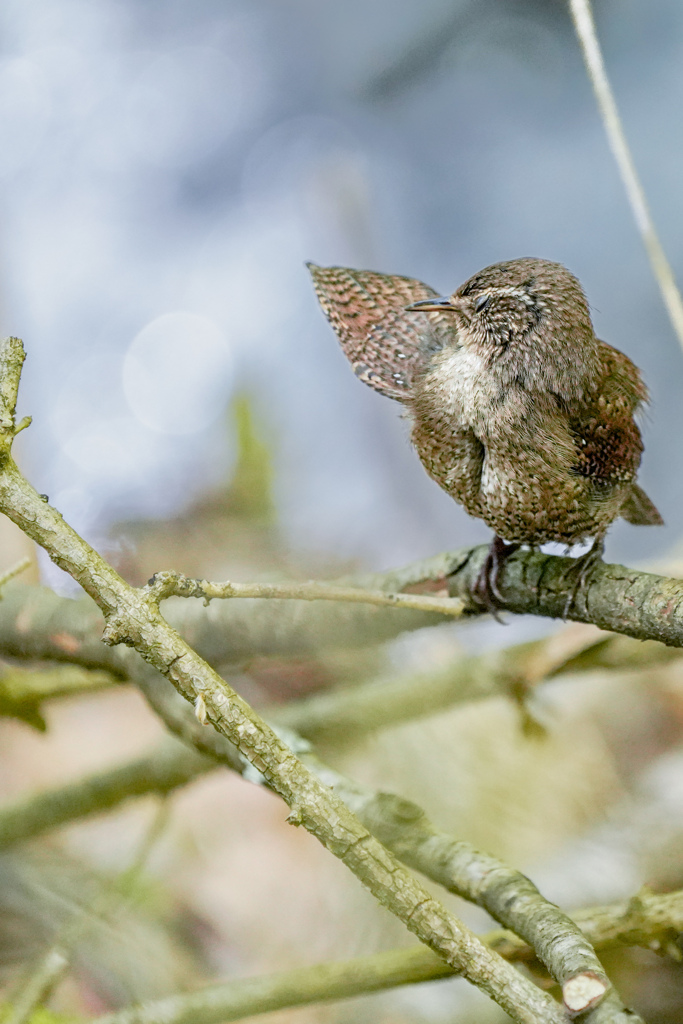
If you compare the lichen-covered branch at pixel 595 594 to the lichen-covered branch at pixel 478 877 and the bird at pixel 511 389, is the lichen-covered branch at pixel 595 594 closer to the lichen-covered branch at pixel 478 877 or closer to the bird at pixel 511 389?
the bird at pixel 511 389

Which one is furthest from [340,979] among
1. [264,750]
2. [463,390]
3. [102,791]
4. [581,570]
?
[102,791]

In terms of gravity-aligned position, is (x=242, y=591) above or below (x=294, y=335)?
below

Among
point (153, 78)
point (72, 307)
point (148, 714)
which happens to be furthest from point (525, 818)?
point (153, 78)

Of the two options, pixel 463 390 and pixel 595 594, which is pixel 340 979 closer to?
pixel 595 594

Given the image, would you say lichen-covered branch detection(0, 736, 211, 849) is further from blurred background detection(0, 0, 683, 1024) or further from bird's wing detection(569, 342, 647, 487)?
bird's wing detection(569, 342, 647, 487)

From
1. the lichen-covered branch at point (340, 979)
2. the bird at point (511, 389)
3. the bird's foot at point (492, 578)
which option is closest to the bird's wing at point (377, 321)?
the bird at point (511, 389)

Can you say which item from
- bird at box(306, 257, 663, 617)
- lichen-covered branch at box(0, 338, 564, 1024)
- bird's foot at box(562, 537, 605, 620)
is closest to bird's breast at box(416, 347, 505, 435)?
bird at box(306, 257, 663, 617)
